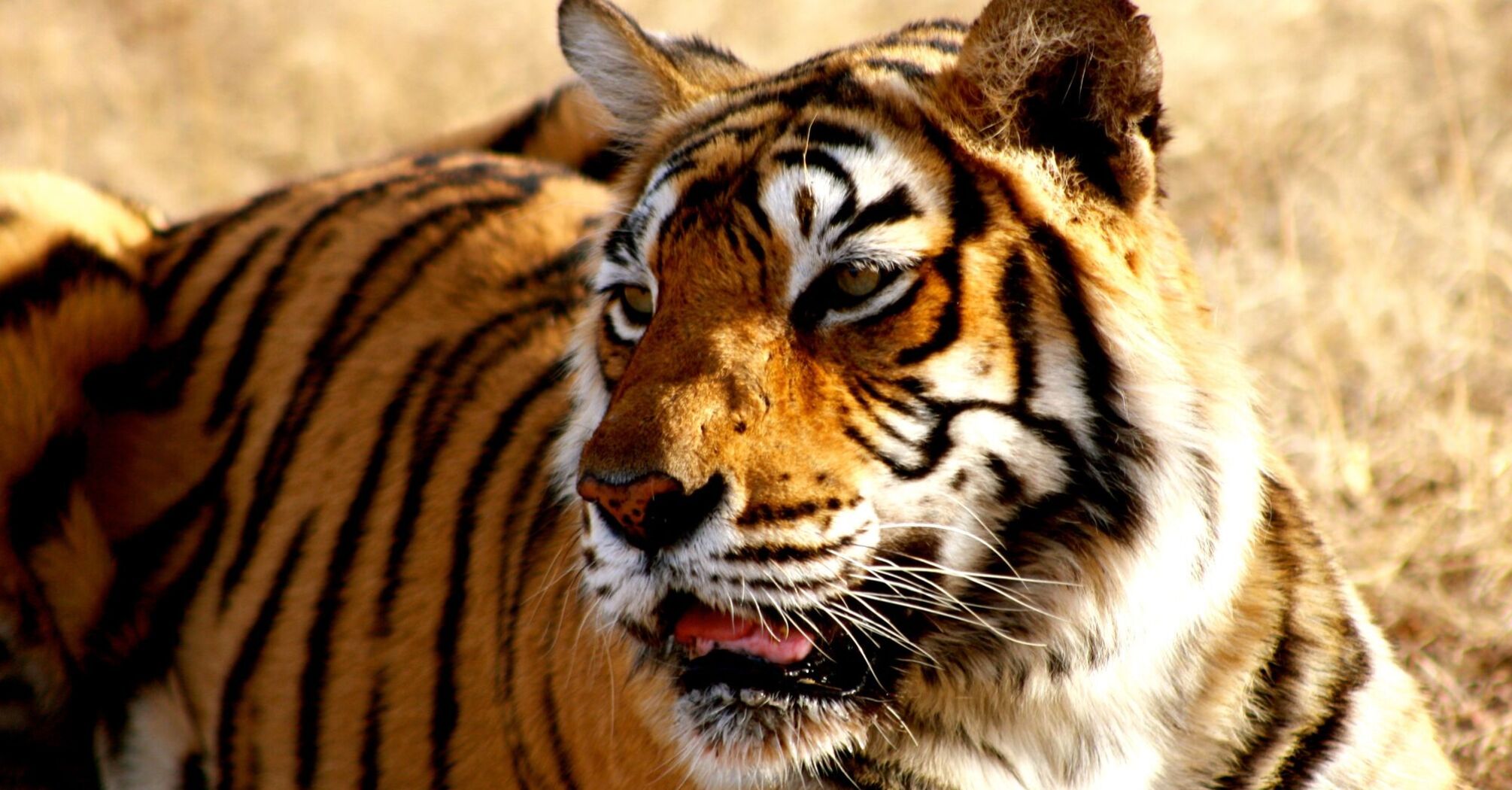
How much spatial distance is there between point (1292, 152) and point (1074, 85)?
110 inches

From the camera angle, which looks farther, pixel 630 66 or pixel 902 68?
pixel 630 66

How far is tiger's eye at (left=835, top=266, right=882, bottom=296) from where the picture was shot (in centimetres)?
147

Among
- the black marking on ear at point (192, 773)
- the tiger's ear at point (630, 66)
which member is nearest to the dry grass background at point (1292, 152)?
the tiger's ear at point (630, 66)

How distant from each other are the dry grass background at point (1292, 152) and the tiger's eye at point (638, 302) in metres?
1.34

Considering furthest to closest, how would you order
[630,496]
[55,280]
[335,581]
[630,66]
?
[55,280]
[335,581]
[630,66]
[630,496]

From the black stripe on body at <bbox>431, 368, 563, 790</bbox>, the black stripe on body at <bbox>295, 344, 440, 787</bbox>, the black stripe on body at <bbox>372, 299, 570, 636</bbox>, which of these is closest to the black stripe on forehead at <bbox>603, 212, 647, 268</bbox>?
the black stripe on body at <bbox>431, 368, 563, 790</bbox>

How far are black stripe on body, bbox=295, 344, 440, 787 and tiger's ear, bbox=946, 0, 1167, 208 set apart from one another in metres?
1.07

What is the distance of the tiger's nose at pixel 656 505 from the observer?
1.35 m

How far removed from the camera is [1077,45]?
149 cm

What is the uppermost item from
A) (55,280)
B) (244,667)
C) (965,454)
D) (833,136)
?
(833,136)

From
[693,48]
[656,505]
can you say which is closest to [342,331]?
[693,48]

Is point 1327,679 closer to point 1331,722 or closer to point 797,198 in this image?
point 1331,722

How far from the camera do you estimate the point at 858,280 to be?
1.47m

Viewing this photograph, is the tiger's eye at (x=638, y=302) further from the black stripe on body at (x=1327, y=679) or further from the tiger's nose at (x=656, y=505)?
the black stripe on body at (x=1327, y=679)
